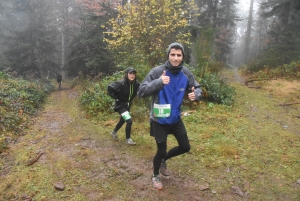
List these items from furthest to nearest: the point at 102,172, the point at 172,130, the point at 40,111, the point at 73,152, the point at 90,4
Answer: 1. the point at 90,4
2. the point at 40,111
3. the point at 73,152
4. the point at 102,172
5. the point at 172,130

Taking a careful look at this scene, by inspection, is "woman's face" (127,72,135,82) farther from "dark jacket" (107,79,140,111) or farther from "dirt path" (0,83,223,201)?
"dirt path" (0,83,223,201)

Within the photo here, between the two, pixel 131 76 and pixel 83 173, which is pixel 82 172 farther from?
pixel 131 76

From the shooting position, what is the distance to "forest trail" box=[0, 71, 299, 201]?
373 centimetres

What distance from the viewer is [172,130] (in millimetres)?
3639

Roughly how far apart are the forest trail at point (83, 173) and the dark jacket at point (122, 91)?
1.11 metres

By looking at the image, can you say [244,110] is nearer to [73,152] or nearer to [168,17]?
[168,17]

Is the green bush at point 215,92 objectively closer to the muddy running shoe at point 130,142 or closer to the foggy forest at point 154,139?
the foggy forest at point 154,139

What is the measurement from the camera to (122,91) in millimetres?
5562

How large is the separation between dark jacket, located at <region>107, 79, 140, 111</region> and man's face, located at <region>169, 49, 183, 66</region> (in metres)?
2.34

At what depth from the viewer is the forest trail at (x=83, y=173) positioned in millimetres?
3734

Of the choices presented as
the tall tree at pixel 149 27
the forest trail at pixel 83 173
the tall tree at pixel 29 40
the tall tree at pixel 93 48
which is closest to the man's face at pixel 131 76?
the forest trail at pixel 83 173

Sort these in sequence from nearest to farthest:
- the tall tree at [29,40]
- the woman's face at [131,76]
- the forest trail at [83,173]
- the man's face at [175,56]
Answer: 1. the man's face at [175,56]
2. the forest trail at [83,173]
3. the woman's face at [131,76]
4. the tall tree at [29,40]

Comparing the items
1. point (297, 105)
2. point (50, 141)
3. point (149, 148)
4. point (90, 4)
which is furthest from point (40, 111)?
point (90, 4)

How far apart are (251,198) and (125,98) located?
11.2 ft
